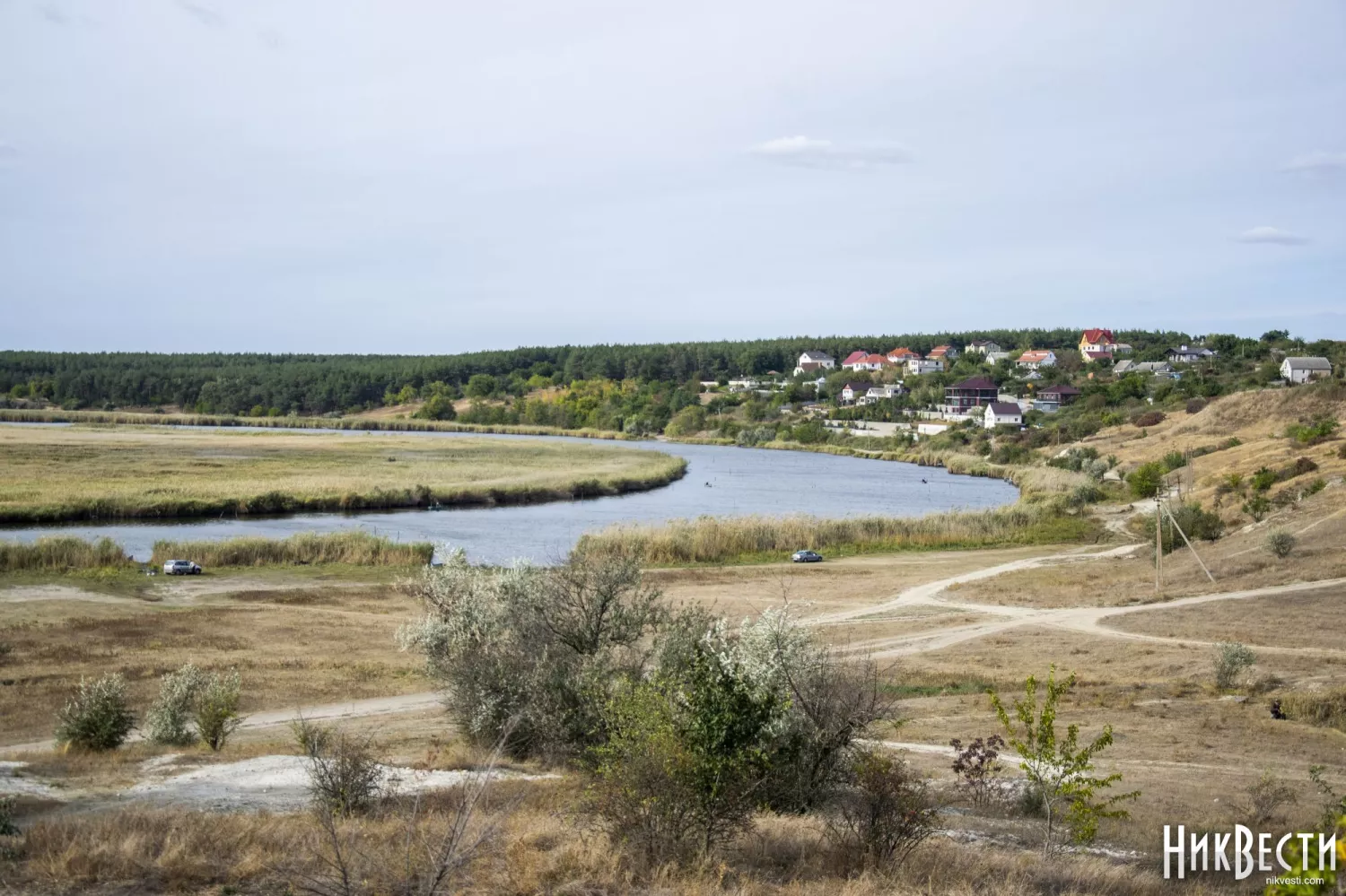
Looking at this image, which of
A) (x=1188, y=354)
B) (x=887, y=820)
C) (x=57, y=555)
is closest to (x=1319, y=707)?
(x=887, y=820)

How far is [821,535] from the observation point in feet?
202

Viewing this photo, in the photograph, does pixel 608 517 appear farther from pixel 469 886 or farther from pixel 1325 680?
pixel 469 886

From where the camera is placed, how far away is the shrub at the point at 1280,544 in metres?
43.1

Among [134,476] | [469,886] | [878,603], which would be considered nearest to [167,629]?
[878,603]

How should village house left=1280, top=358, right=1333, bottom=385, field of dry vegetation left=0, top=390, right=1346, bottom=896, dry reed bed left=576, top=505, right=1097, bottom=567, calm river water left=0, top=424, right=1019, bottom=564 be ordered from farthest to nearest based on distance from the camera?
village house left=1280, top=358, right=1333, bottom=385, calm river water left=0, top=424, right=1019, bottom=564, dry reed bed left=576, top=505, right=1097, bottom=567, field of dry vegetation left=0, top=390, right=1346, bottom=896

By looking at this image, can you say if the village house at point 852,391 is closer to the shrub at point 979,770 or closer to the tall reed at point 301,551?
the tall reed at point 301,551

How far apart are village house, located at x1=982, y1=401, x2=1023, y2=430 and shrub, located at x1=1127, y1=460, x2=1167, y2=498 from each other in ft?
188

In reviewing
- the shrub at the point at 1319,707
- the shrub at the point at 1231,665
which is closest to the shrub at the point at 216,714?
the shrub at the point at 1319,707

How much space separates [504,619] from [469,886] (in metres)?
10.8

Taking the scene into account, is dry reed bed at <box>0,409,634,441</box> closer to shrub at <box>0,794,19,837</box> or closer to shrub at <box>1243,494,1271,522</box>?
shrub at <box>1243,494,1271,522</box>

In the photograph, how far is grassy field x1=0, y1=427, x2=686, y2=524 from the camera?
69750 mm

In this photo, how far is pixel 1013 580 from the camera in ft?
156

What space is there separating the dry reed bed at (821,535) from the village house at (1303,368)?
281 feet

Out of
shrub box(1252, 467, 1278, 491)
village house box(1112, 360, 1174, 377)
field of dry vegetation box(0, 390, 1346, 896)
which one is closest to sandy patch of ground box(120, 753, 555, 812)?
field of dry vegetation box(0, 390, 1346, 896)
